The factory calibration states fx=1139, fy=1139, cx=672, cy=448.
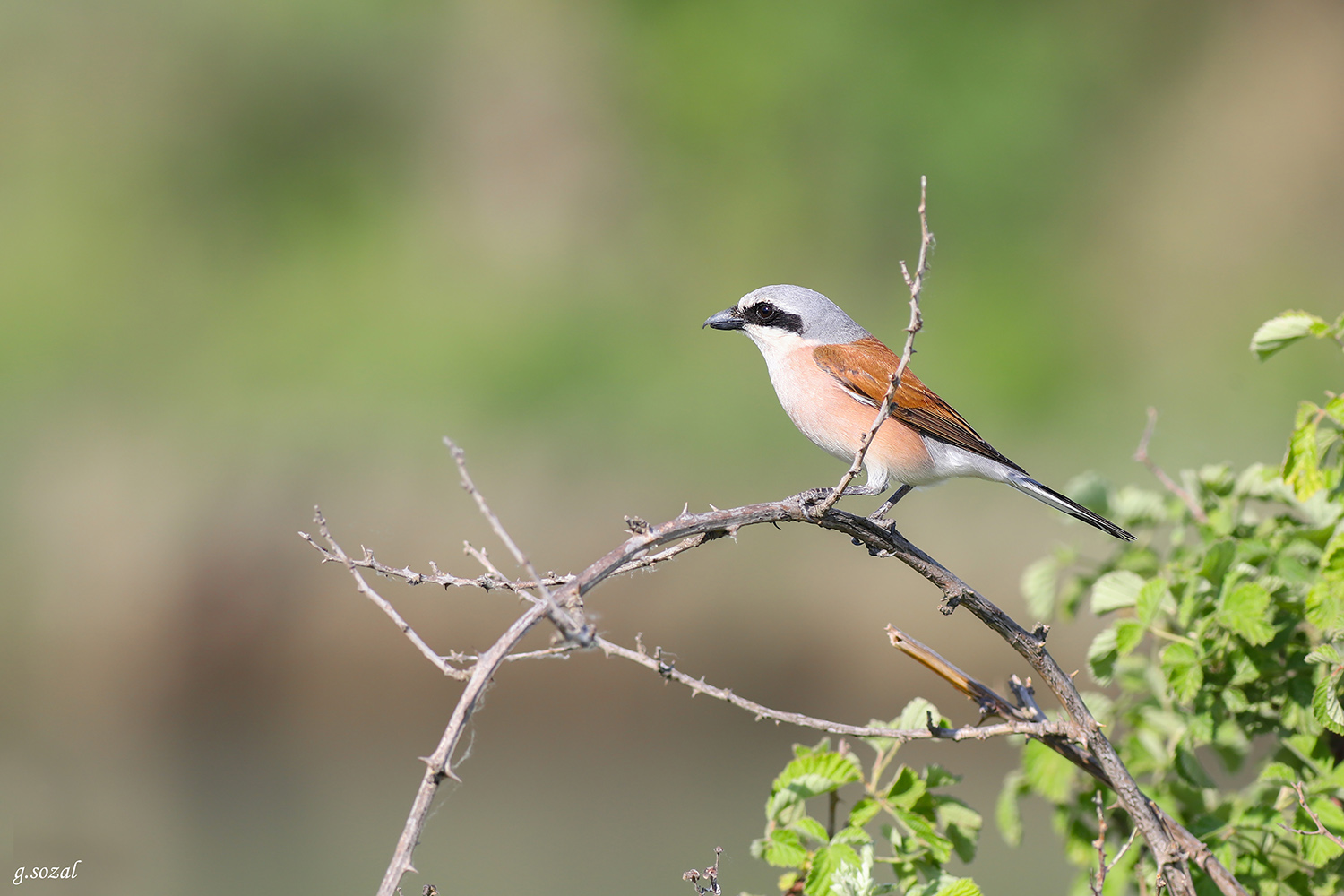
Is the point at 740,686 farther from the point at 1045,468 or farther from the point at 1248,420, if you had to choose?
the point at 1248,420

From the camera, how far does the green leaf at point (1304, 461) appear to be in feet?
7.51

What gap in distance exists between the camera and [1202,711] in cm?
264

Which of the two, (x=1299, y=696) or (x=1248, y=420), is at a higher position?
(x=1248, y=420)

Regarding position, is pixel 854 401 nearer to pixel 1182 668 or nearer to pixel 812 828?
pixel 1182 668

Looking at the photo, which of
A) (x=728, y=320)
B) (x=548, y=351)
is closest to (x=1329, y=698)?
(x=728, y=320)

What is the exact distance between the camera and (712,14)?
1614 centimetres

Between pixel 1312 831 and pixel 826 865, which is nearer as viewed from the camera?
pixel 826 865

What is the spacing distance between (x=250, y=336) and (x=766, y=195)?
6.98 m

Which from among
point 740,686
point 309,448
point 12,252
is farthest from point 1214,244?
point 12,252

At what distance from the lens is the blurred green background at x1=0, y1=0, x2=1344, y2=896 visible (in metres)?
7.77

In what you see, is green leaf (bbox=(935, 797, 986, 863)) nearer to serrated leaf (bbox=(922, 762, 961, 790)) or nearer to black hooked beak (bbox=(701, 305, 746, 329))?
serrated leaf (bbox=(922, 762, 961, 790))

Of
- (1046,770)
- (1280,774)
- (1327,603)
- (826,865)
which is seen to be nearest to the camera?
(826,865)

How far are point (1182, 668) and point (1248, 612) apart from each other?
19cm

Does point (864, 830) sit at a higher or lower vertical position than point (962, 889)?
higher
